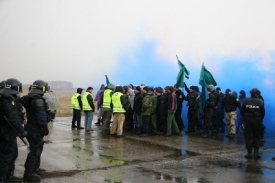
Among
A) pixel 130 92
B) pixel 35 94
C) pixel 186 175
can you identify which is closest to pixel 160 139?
pixel 130 92

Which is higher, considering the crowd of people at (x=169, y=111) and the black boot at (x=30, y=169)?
the crowd of people at (x=169, y=111)

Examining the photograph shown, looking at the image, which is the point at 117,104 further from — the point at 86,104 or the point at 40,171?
the point at 40,171

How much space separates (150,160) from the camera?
7.73m

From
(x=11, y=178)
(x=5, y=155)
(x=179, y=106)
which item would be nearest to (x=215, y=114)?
(x=179, y=106)

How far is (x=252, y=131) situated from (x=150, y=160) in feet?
8.68

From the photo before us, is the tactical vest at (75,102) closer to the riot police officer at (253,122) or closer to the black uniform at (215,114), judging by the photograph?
the black uniform at (215,114)

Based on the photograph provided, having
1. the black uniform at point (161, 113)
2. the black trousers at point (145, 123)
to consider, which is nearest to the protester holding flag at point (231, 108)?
the black uniform at point (161, 113)

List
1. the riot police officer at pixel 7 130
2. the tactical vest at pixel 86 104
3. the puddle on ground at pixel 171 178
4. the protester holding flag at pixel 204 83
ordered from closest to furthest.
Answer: the riot police officer at pixel 7 130, the puddle on ground at pixel 171 178, the protester holding flag at pixel 204 83, the tactical vest at pixel 86 104

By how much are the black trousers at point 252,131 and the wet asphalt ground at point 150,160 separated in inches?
14.8

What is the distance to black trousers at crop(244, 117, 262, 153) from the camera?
8.12 m

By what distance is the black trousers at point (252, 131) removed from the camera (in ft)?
26.6

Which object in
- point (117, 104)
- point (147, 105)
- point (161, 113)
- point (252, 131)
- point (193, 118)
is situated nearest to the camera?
point (252, 131)

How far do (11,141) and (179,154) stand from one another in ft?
14.3

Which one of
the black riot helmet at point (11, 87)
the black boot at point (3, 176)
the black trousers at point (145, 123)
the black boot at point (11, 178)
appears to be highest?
the black riot helmet at point (11, 87)
